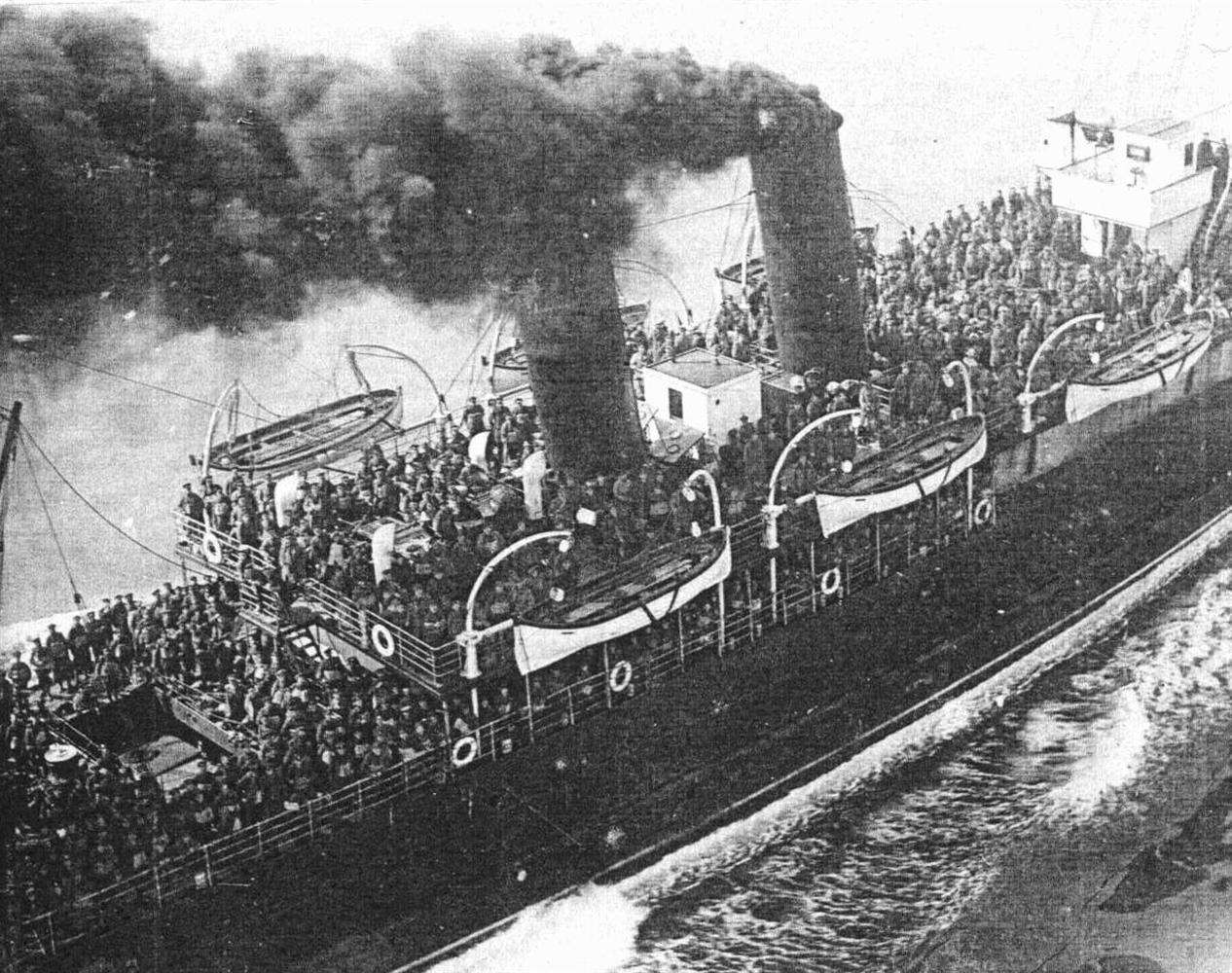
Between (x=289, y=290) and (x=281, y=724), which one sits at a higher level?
(x=289, y=290)

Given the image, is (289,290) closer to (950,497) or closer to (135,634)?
(135,634)

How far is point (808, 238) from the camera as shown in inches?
304

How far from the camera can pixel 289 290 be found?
602cm

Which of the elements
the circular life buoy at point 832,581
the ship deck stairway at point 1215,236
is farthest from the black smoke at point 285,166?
the ship deck stairway at point 1215,236

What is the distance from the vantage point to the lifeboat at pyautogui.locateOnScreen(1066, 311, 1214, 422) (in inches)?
341

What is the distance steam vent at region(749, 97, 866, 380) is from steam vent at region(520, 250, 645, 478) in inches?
42.3

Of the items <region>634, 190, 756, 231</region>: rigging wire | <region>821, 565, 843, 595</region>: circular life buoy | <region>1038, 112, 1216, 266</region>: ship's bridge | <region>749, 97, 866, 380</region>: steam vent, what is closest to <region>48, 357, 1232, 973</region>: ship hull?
<region>821, 565, 843, 595</region>: circular life buoy

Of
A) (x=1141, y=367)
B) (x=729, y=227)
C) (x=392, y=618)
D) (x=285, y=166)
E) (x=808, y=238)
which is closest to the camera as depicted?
(x=285, y=166)

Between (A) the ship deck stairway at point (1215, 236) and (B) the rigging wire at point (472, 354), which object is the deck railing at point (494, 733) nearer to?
(B) the rigging wire at point (472, 354)

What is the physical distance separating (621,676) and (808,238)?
225 cm

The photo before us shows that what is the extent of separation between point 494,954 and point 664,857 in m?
0.91

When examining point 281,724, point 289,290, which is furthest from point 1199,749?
point 289,290

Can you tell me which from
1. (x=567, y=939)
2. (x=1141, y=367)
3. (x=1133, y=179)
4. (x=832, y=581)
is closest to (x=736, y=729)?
(x=832, y=581)

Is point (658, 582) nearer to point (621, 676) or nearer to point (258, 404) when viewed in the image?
point (621, 676)
